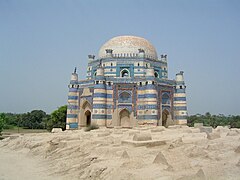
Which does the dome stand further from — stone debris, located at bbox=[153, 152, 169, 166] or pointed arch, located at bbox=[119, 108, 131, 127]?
stone debris, located at bbox=[153, 152, 169, 166]

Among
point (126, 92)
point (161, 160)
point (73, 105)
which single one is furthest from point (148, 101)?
point (161, 160)

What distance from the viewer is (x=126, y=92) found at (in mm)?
30922

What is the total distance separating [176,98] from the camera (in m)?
33.0

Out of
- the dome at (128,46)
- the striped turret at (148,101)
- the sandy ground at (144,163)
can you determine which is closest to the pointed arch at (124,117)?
the striped turret at (148,101)

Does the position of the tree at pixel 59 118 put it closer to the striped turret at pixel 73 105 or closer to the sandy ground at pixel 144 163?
the striped turret at pixel 73 105

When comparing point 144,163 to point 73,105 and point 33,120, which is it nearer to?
point 73,105

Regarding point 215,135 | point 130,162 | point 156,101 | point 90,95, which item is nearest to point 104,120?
point 90,95

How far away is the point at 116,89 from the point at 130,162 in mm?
21819

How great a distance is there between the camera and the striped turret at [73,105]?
105ft

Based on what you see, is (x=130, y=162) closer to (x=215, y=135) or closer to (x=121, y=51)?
(x=215, y=135)

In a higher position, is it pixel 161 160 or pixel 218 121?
pixel 218 121

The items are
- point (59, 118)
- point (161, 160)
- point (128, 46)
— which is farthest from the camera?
point (59, 118)

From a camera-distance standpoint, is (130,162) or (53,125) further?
(53,125)

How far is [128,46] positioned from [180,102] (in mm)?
10867
